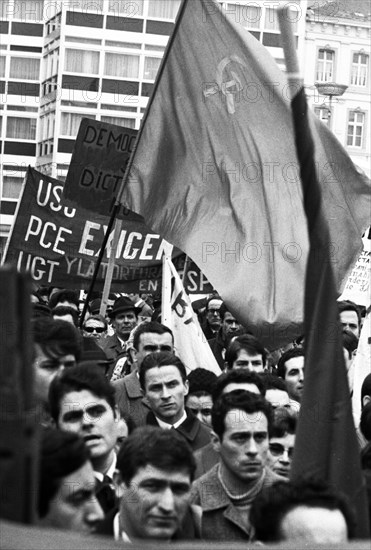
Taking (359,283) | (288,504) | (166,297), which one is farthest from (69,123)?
(288,504)

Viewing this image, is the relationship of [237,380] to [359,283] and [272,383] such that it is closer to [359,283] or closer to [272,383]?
[272,383]

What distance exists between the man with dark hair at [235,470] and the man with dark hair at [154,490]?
0.26 meters

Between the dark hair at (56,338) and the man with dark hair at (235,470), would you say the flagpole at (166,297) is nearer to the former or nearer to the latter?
the dark hair at (56,338)

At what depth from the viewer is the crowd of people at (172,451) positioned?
2.92 metres

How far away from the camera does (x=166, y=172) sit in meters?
8.55

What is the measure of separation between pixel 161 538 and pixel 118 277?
357 inches

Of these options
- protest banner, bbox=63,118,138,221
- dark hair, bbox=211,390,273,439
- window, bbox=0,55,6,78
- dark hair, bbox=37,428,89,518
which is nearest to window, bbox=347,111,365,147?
window, bbox=0,55,6,78

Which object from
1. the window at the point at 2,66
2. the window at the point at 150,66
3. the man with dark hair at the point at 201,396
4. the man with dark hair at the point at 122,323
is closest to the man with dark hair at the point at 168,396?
the man with dark hair at the point at 201,396

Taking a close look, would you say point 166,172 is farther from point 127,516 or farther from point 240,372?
point 127,516

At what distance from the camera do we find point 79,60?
200 ft

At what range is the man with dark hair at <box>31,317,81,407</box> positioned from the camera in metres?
5.18

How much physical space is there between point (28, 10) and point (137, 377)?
5902 cm

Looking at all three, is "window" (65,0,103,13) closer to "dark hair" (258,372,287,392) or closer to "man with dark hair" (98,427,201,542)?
"dark hair" (258,372,287,392)

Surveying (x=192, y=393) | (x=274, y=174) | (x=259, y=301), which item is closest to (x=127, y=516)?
(x=192, y=393)
